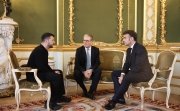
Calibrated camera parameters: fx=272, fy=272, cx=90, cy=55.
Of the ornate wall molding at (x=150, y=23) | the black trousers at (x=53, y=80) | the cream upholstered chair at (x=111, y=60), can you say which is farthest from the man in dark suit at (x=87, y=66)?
the ornate wall molding at (x=150, y=23)

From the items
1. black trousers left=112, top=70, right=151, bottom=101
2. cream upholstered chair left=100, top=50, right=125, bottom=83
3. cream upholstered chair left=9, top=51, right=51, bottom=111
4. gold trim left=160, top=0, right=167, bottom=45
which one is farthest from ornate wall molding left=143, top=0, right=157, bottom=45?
cream upholstered chair left=9, top=51, right=51, bottom=111

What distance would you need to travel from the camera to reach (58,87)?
4.18 meters

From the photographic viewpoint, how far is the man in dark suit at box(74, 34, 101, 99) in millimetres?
4805

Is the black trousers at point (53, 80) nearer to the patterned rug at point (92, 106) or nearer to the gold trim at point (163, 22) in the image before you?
the patterned rug at point (92, 106)

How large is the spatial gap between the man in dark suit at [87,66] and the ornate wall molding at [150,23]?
5.27ft

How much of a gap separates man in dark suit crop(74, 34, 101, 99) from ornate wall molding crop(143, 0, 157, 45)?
1.61 m

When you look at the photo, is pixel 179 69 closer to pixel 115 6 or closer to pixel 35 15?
pixel 115 6

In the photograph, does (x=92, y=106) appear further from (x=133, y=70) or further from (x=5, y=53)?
(x=5, y=53)

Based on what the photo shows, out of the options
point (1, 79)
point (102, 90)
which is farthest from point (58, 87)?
point (102, 90)

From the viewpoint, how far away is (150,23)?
6070mm

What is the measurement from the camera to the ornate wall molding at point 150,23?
599 cm

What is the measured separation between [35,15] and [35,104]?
221 centimetres

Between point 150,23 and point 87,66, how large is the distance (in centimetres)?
193

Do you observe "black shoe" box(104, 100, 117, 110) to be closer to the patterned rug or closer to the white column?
the patterned rug
